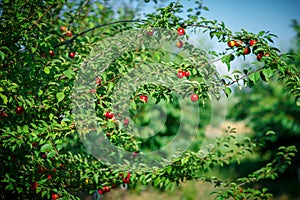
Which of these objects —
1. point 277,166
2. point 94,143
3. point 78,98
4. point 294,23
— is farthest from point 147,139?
point 294,23

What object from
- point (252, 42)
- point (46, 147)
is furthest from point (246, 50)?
point (46, 147)

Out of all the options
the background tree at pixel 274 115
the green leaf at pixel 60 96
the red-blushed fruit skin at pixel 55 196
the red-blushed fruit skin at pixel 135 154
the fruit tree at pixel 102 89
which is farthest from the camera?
the background tree at pixel 274 115

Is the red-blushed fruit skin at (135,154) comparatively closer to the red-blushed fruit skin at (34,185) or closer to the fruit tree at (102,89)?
the fruit tree at (102,89)

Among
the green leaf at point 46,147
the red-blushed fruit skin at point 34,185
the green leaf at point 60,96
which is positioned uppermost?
the green leaf at point 60,96

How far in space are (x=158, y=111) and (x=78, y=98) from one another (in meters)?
3.95

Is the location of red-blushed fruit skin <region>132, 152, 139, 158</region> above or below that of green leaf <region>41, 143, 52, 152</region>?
below

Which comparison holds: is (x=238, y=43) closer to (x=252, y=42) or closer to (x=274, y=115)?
(x=252, y=42)

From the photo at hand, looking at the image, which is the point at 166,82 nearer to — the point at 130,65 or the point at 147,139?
the point at 130,65

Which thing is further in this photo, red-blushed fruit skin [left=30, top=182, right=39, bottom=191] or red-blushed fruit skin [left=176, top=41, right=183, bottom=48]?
red-blushed fruit skin [left=176, top=41, right=183, bottom=48]

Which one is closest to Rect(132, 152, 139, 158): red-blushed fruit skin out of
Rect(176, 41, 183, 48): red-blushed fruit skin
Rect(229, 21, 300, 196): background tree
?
Rect(176, 41, 183, 48): red-blushed fruit skin

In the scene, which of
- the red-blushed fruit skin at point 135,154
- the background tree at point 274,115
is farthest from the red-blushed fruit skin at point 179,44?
the background tree at point 274,115

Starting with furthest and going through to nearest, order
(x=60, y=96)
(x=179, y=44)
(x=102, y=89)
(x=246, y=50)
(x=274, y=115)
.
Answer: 1. (x=274, y=115)
2. (x=179, y=44)
3. (x=102, y=89)
4. (x=246, y=50)
5. (x=60, y=96)

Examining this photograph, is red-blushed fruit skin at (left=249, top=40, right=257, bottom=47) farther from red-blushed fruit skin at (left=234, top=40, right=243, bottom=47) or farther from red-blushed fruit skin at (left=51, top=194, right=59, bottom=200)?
red-blushed fruit skin at (left=51, top=194, right=59, bottom=200)

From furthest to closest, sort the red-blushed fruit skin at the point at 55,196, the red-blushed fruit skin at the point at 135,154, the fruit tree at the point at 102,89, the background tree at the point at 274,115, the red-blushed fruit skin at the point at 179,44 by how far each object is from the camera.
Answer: the background tree at the point at 274,115 → the red-blushed fruit skin at the point at 135,154 → the red-blushed fruit skin at the point at 179,44 → the red-blushed fruit skin at the point at 55,196 → the fruit tree at the point at 102,89
